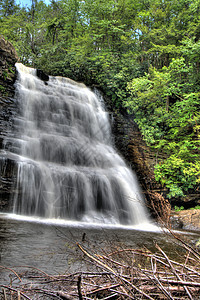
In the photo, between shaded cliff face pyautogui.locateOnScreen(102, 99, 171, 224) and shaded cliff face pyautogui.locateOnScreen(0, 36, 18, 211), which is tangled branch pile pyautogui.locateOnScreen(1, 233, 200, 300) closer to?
shaded cliff face pyautogui.locateOnScreen(0, 36, 18, 211)

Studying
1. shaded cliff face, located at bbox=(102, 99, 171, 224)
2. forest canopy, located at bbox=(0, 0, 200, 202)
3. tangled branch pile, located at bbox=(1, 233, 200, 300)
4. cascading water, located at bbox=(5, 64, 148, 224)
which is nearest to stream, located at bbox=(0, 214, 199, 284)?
tangled branch pile, located at bbox=(1, 233, 200, 300)

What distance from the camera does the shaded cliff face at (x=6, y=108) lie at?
731cm

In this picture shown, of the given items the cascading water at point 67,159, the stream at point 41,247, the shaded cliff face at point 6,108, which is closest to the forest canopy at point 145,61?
the cascading water at point 67,159

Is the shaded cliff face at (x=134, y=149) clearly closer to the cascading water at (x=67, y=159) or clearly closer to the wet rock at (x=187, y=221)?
the cascading water at (x=67, y=159)

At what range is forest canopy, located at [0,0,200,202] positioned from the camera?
1177 cm

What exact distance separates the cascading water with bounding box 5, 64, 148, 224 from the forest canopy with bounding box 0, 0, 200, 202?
2225 mm

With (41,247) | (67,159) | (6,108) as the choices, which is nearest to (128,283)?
(41,247)

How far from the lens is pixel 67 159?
391 inches

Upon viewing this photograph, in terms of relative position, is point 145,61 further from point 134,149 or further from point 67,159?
point 67,159

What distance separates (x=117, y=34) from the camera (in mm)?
18109

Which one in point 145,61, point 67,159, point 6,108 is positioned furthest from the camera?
point 145,61

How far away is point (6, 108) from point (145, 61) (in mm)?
10864

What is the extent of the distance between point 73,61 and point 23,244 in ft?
47.5

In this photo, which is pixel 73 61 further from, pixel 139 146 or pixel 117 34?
pixel 139 146
